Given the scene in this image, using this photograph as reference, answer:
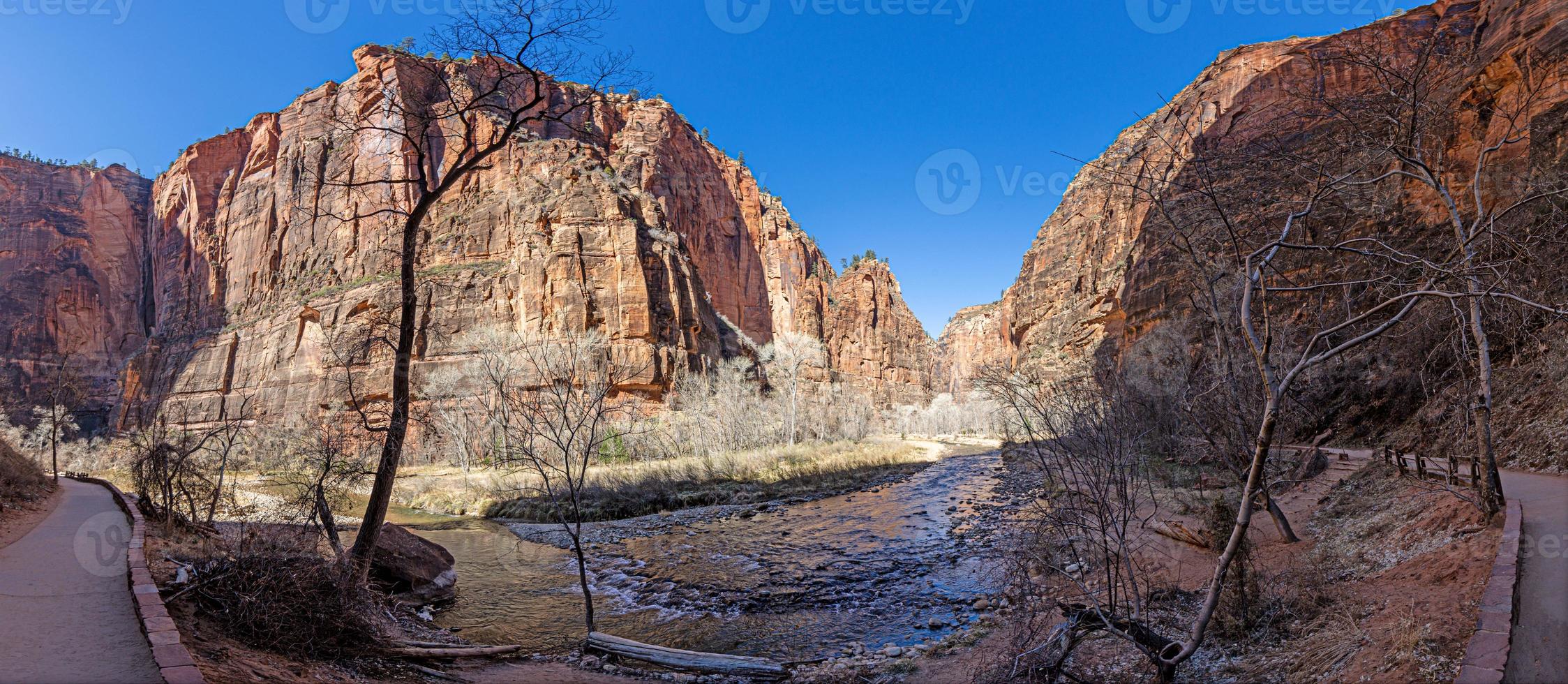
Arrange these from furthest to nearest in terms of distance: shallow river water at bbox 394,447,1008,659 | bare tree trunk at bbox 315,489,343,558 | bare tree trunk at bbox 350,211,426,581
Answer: shallow river water at bbox 394,447,1008,659, bare tree trunk at bbox 315,489,343,558, bare tree trunk at bbox 350,211,426,581

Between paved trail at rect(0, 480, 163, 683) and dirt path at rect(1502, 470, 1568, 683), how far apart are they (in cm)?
884

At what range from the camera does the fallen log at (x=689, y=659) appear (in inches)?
323

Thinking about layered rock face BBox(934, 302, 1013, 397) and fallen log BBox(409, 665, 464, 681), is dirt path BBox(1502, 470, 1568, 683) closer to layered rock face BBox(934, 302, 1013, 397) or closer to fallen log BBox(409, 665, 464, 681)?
fallen log BBox(409, 665, 464, 681)

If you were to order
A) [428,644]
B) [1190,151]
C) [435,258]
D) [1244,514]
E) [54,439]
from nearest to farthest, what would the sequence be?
1. [1244,514]
2. [1190,151]
3. [428,644]
4. [54,439]
5. [435,258]

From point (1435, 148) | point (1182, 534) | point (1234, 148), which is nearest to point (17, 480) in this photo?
point (1234, 148)

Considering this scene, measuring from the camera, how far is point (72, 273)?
86000mm

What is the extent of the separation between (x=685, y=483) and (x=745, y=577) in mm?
17018

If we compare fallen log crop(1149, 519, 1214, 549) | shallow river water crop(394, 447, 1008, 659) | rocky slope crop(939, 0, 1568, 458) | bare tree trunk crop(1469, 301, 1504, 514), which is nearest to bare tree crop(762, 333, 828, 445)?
rocky slope crop(939, 0, 1568, 458)

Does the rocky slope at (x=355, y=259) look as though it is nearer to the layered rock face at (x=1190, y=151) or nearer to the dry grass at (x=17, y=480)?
the dry grass at (x=17, y=480)

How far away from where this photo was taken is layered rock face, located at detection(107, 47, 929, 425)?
182 ft

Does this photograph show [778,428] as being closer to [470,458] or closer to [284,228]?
[470,458]

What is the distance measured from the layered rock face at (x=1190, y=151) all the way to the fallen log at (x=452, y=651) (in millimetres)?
8060

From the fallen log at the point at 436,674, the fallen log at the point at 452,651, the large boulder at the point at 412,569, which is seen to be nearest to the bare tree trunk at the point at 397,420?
the fallen log at the point at 452,651

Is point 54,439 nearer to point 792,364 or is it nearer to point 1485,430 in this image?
point 1485,430
